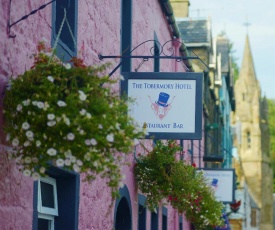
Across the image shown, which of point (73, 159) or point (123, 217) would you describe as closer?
point (73, 159)

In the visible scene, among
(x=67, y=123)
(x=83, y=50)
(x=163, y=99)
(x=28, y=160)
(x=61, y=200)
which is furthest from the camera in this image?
(x=163, y=99)

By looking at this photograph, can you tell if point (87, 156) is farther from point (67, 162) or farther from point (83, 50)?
point (83, 50)

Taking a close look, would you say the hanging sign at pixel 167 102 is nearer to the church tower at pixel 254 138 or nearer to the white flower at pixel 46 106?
the white flower at pixel 46 106

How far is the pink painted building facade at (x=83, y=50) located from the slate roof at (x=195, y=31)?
54.0 ft

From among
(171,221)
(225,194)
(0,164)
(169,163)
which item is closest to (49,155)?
(0,164)

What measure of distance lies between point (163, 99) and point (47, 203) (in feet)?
9.22

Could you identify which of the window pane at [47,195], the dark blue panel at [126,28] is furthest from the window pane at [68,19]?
the dark blue panel at [126,28]

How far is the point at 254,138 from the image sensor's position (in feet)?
378

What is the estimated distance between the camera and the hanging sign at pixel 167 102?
11938 millimetres

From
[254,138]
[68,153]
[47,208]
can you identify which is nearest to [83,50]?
[47,208]

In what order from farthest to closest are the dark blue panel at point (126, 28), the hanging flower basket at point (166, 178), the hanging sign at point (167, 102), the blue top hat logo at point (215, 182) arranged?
the blue top hat logo at point (215, 182) → the dark blue panel at point (126, 28) → the hanging flower basket at point (166, 178) → the hanging sign at point (167, 102)

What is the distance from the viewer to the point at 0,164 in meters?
7.94

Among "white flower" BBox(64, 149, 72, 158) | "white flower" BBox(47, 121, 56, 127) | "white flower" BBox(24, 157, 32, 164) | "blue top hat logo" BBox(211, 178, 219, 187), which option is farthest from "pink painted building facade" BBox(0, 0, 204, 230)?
"blue top hat logo" BBox(211, 178, 219, 187)

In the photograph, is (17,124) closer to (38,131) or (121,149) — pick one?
(38,131)
